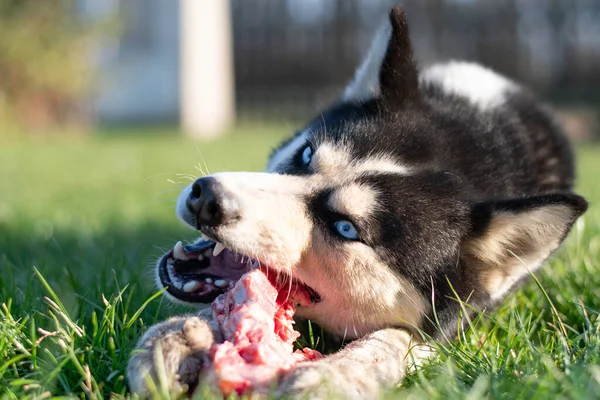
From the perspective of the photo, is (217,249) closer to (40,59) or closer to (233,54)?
(40,59)

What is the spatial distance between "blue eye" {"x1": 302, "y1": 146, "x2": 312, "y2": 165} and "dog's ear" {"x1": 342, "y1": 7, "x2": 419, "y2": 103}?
1.51 ft

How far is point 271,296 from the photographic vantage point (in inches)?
84.0

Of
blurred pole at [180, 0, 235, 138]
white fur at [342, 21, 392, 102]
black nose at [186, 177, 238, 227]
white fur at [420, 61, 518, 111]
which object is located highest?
white fur at [342, 21, 392, 102]

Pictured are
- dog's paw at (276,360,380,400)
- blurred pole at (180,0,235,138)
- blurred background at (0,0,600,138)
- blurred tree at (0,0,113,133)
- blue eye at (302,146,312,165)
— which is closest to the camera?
dog's paw at (276,360,380,400)

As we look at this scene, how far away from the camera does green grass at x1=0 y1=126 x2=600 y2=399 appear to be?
5.75 ft

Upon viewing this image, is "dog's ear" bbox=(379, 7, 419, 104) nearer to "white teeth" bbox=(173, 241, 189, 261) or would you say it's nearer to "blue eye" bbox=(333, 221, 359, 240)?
"blue eye" bbox=(333, 221, 359, 240)

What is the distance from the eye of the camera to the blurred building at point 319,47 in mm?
14266

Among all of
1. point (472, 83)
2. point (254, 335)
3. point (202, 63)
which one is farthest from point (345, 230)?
point (202, 63)

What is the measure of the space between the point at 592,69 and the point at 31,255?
1360cm

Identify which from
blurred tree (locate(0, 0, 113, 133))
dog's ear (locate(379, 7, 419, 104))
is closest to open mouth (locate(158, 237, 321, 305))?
dog's ear (locate(379, 7, 419, 104))

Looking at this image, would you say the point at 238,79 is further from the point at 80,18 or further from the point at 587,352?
the point at 587,352

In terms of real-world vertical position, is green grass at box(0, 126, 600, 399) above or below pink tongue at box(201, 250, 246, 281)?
below

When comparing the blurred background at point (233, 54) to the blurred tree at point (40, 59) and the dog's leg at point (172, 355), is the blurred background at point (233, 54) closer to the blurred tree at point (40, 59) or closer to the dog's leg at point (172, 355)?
the blurred tree at point (40, 59)

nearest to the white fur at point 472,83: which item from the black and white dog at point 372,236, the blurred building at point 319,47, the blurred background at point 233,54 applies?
the black and white dog at point 372,236
